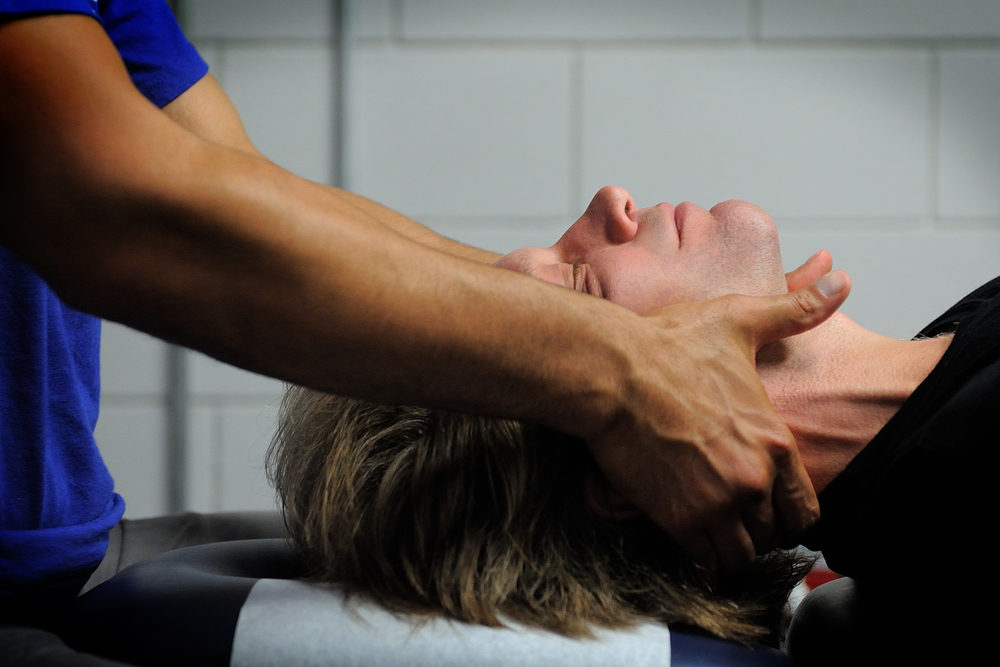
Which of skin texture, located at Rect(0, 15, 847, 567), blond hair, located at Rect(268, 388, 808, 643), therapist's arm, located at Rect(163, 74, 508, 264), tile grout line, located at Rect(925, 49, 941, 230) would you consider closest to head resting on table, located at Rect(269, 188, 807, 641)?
blond hair, located at Rect(268, 388, 808, 643)

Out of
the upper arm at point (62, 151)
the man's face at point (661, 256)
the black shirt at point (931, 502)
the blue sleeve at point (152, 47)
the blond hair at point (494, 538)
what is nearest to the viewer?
the upper arm at point (62, 151)

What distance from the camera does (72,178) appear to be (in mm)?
543

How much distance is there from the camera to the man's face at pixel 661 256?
0.90 m

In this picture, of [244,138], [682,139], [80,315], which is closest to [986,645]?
[80,315]

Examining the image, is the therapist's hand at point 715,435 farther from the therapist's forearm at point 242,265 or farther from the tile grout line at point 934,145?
the tile grout line at point 934,145

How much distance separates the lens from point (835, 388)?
2.88 feet

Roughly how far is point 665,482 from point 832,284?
0.89 feet

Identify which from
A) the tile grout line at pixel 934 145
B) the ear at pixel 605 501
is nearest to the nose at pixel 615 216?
the ear at pixel 605 501

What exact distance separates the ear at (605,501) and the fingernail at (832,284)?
300mm

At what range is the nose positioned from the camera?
98cm

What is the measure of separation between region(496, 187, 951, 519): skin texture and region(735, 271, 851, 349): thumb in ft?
0.39

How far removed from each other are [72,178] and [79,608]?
1.57 feet

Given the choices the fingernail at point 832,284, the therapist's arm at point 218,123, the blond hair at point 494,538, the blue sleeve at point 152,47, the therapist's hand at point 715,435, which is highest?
the blue sleeve at point 152,47

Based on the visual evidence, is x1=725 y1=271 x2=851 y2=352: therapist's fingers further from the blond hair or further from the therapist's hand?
the blond hair
